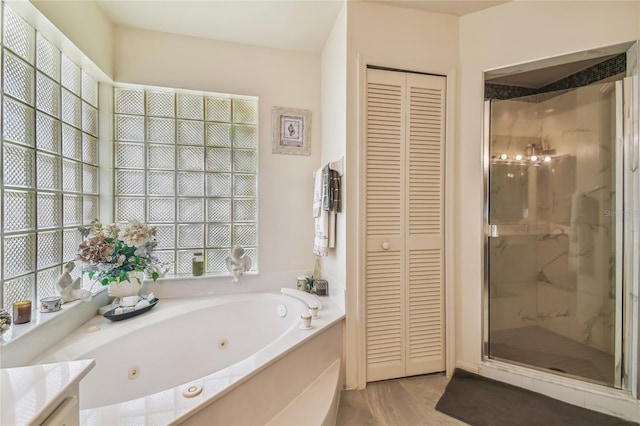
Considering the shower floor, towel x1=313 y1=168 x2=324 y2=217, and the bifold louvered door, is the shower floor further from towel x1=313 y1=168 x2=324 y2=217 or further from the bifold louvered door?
towel x1=313 y1=168 x2=324 y2=217

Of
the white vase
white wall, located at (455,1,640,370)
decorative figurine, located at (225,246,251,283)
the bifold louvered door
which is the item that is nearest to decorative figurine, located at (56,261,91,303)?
the white vase

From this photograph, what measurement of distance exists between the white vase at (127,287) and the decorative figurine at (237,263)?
60 cm

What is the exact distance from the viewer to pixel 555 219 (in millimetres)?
2014

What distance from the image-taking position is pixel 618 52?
5.14 ft

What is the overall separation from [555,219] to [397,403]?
178 centimetres

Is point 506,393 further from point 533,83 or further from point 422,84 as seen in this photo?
point 533,83

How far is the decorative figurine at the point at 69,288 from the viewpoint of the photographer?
4.80ft

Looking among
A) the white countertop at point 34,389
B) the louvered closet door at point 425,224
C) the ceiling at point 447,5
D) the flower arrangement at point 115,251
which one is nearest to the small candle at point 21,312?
the flower arrangement at point 115,251

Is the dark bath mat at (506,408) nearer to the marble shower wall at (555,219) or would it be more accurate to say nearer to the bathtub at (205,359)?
the marble shower wall at (555,219)

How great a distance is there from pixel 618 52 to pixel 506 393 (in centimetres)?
216

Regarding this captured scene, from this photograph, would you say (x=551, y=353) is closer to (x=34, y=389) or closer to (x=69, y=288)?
(x=34, y=389)

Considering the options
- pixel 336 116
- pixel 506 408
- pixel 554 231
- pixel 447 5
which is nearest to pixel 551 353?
pixel 506 408

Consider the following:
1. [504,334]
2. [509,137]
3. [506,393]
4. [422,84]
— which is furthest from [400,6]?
[506,393]

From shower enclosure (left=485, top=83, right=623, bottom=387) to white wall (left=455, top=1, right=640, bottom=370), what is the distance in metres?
0.10
